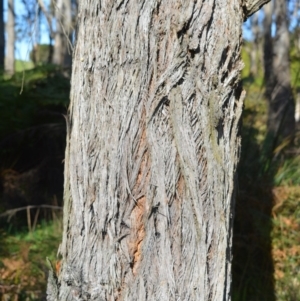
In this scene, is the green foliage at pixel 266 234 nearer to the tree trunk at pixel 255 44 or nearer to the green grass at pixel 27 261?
the green grass at pixel 27 261

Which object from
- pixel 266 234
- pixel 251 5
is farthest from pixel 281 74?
pixel 251 5

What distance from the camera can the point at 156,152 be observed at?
10.1ft

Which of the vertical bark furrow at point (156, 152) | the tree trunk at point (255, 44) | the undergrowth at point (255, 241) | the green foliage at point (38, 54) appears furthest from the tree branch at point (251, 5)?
the tree trunk at point (255, 44)

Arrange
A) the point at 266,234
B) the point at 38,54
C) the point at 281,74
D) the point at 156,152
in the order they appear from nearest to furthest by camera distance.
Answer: the point at 156,152
the point at 266,234
the point at 281,74
the point at 38,54

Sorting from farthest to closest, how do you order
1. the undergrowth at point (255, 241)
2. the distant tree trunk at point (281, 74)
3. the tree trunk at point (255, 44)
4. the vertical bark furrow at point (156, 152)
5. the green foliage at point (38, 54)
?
the tree trunk at point (255, 44), the distant tree trunk at point (281, 74), the green foliage at point (38, 54), the undergrowth at point (255, 241), the vertical bark furrow at point (156, 152)

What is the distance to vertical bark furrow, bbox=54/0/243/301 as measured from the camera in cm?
307

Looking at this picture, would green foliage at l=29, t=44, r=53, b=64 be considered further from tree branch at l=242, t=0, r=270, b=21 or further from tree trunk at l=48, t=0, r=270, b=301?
tree branch at l=242, t=0, r=270, b=21

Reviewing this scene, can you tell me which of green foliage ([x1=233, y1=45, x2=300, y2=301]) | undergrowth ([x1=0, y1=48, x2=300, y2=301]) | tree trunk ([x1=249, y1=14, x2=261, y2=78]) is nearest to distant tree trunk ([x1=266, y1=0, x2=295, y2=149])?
undergrowth ([x1=0, y1=48, x2=300, y2=301])

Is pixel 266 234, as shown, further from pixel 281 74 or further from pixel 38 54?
pixel 38 54

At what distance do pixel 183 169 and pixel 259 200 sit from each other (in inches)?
112

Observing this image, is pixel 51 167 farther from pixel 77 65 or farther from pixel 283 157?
pixel 77 65

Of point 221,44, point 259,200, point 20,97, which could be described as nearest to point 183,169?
point 221,44

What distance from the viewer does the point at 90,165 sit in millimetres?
3170

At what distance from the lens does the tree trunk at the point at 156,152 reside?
10.1 ft
